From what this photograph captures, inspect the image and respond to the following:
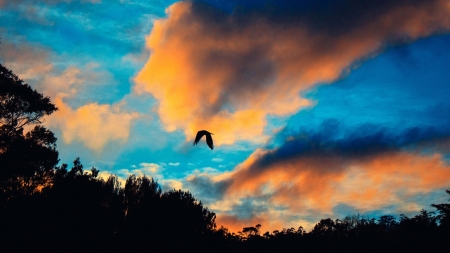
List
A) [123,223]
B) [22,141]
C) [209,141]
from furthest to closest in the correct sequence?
[123,223]
[22,141]
[209,141]

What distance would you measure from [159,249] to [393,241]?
22187 mm

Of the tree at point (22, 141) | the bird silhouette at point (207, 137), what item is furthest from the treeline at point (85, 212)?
the bird silhouette at point (207, 137)

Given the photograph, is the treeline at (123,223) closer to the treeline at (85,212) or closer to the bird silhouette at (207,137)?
the treeline at (85,212)

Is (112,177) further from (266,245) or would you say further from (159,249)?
(266,245)

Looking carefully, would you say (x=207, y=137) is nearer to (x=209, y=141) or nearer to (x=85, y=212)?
(x=209, y=141)

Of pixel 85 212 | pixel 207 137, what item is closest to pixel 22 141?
pixel 85 212

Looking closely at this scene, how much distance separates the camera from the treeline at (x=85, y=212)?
26.8 metres

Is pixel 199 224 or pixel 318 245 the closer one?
pixel 199 224

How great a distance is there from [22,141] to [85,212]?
7.63 meters

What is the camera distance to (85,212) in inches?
1208

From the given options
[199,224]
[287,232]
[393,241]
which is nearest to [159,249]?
[199,224]

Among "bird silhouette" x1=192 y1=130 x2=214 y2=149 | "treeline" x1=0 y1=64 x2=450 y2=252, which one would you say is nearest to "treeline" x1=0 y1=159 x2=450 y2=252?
"treeline" x1=0 y1=64 x2=450 y2=252

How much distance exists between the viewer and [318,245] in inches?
1869

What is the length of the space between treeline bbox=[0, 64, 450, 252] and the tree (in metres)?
0.06
